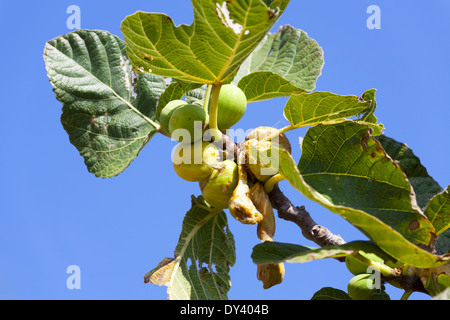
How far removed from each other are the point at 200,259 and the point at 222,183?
40cm

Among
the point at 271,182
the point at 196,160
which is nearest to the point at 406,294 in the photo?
the point at 271,182

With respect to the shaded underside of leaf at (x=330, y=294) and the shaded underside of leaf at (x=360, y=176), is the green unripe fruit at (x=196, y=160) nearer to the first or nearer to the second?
the shaded underside of leaf at (x=360, y=176)

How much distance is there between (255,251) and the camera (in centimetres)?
135

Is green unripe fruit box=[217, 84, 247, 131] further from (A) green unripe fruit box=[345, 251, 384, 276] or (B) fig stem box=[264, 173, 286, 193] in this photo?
(A) green unripe fruit box=[345, 251, 384, 276]

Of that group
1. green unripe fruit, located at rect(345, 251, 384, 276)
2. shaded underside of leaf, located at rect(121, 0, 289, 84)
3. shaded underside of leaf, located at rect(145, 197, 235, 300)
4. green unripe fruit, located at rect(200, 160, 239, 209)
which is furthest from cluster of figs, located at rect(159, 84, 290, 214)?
green unripe fruit, located at rect(345, 251, 384, 276)

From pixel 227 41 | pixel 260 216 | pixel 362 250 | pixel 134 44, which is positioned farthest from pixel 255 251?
pixel 134 44

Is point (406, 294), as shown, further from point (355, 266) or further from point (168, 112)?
point (168, 112)

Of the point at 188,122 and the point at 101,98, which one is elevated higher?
the point at 101,98

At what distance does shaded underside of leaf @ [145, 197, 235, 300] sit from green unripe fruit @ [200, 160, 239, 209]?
0.24 m

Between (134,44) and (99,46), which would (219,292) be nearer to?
(134,44)

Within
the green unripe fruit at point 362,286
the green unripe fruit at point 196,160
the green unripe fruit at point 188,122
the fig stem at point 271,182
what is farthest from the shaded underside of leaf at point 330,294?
the green unripe fruit at point 188,122

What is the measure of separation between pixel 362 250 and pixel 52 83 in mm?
1229

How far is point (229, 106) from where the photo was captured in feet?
5.31

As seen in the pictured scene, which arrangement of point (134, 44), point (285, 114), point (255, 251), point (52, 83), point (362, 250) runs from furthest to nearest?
point (52, 83)
point (285, 114)
point (134, 44)
point (255, 251)
point (362, 250)
